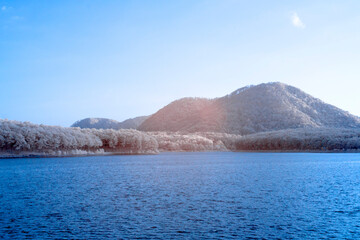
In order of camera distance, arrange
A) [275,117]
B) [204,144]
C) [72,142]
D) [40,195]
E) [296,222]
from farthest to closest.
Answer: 1. [275,117]
2. [204,144]
3. [72,142]
4. [40,195]
5. [296,222]

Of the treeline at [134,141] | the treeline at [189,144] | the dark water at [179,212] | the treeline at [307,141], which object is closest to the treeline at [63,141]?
the treeline at [134,141]

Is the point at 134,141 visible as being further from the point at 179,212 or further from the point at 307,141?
the point at 179,212

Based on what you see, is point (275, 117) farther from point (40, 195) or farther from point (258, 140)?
point (40, 195)

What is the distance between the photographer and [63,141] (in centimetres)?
9325

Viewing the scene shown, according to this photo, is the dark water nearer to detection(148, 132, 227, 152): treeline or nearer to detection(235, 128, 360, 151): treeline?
detection(235, 128, 360, 151): treeline

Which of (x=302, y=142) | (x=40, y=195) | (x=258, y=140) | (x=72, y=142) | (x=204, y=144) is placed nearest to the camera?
(x=40, y=195)

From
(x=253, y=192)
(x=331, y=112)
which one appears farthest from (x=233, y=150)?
(x=253, y=192)

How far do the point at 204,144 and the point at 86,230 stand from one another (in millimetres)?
151192

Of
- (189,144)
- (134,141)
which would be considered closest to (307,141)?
(189,144)

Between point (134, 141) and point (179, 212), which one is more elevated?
point (134, 141)

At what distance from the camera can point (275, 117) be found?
18762cm

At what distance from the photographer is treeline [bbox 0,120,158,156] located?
81312 millimetres

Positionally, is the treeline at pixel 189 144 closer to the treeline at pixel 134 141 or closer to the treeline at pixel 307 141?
the treeline at pixel 134 141

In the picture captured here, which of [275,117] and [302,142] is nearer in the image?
[302,142]
